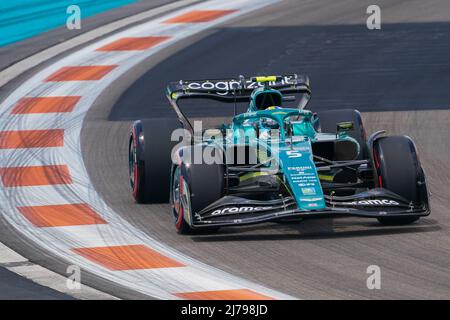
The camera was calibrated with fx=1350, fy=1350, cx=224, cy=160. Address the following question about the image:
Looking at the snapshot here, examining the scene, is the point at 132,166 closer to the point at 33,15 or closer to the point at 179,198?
the point at 179,198

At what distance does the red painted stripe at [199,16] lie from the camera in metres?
25.0

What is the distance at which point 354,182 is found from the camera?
13391 mm

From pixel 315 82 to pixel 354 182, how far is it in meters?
7.34

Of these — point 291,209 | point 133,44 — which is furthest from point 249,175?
point 133,44

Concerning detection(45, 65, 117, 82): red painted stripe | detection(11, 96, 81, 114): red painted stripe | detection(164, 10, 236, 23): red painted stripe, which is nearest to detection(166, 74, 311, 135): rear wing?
detection(11, 96, 81, 114): red painted stripe

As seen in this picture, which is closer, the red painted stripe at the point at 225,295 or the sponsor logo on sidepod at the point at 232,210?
the red painted stripe at the point at 225,295

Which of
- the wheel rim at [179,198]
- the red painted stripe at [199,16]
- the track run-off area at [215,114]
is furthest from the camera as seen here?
the red painted stripe at [199,16]

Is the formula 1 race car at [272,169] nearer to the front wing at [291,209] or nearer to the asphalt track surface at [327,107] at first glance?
the front wing at [291,209]

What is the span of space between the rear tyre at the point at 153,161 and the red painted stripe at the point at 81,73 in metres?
7.17

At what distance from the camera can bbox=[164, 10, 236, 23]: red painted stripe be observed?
2495 cm

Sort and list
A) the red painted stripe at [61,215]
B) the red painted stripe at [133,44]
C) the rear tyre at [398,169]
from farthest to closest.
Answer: the red painted stripe at [133,44]
the red painted stripe at [61,215]
the rear tyre at [398,169]

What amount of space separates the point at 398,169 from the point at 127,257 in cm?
276

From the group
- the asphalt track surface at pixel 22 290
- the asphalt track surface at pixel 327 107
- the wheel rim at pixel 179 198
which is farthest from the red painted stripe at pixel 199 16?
the asphalt track surface at pixel 22 290
